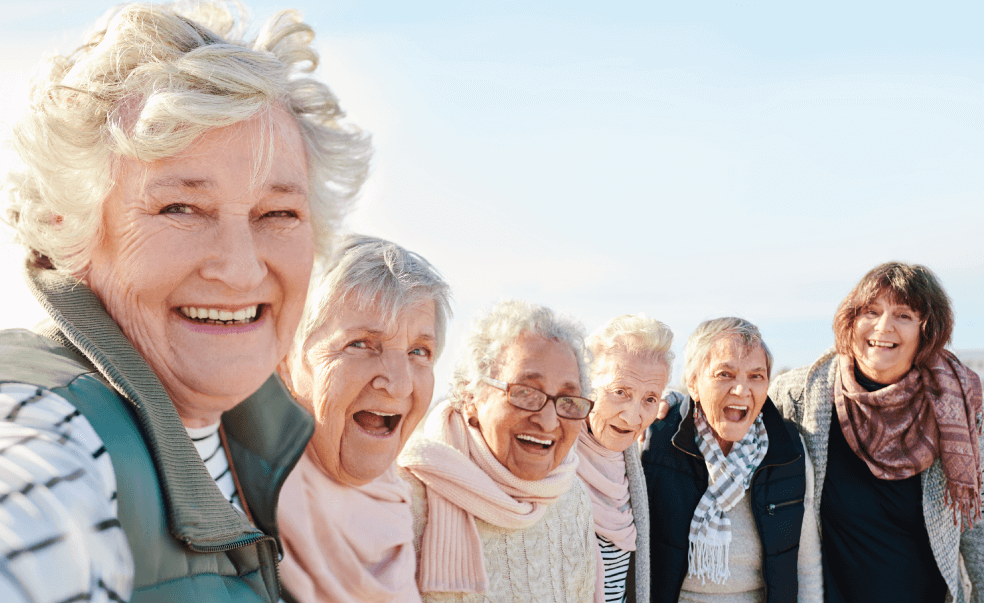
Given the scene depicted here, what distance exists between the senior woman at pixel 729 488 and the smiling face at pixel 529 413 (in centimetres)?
127

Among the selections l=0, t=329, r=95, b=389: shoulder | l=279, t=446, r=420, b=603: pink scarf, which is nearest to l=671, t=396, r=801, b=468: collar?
l=279, t=446, r=420, b=603: pink scarf

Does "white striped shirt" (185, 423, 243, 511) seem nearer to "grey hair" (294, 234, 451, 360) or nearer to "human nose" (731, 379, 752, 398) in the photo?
"grey hair" (294, 234, 451, 360)

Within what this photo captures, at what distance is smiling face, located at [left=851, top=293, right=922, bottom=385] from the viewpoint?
438cm

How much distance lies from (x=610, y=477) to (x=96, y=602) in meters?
3.11

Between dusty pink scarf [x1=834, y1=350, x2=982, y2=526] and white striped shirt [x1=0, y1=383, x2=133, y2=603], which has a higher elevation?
white striped shirt [x1=0, y1=383, x2=133, y2=603]

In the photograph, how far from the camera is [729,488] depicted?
12.9 ft

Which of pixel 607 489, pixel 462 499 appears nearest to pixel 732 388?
pixel 607 489

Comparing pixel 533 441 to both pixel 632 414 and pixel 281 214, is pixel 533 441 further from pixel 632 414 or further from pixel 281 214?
pixel 281 214

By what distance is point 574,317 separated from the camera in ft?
10.5

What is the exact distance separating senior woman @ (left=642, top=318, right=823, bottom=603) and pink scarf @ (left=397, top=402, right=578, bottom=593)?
117cm

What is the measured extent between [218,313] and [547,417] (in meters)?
1.79

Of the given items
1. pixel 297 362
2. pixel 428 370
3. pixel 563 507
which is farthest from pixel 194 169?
pixel 563 507

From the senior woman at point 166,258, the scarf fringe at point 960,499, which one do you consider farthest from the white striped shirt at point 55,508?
the scarf fringe at point 960,499

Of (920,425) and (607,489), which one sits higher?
(920,425)
